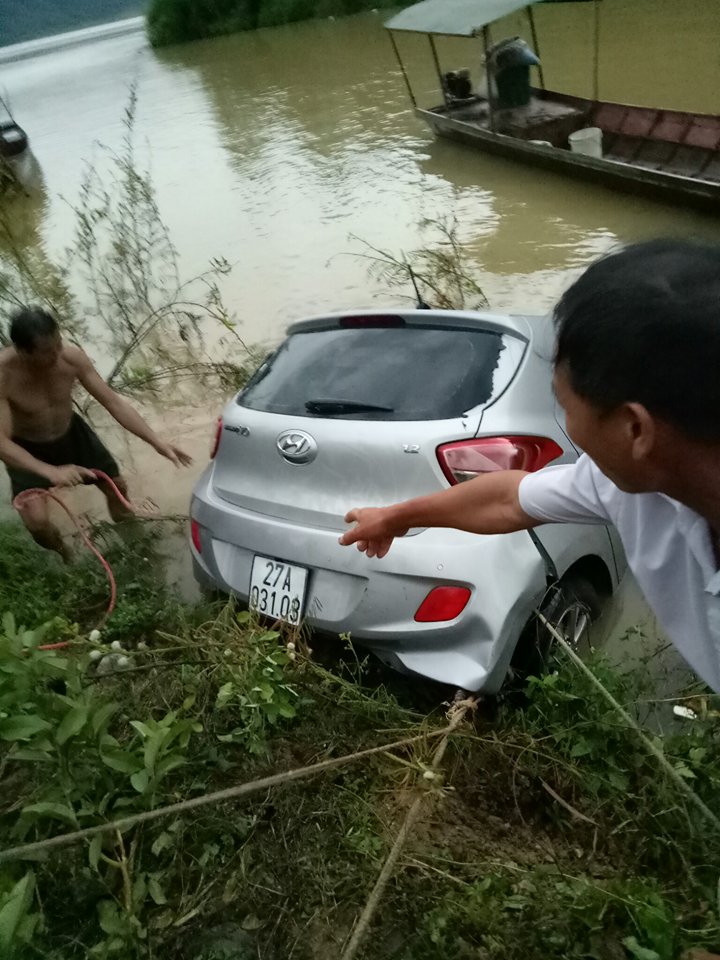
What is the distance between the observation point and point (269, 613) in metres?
2.83

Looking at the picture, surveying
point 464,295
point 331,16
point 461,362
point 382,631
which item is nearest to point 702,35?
point 464,295

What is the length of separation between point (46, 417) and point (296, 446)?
2.12m

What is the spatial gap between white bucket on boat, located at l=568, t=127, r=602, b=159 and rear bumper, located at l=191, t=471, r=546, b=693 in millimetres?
9292

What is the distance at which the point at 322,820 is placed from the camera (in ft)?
7.72

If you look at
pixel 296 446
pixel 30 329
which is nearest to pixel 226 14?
pixel 30 329

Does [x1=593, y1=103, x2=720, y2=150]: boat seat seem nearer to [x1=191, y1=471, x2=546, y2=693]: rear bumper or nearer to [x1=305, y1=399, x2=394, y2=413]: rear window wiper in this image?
[x1=305, y1=399, x2=394, y2=413]: rear window wiper

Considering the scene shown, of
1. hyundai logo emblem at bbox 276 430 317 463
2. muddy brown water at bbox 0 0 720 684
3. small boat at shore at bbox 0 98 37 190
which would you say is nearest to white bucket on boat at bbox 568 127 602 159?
muddy brown water at bbox 0 0 720 684

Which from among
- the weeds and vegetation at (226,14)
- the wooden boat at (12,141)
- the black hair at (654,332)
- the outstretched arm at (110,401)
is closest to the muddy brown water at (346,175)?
the black hair at (654,332)

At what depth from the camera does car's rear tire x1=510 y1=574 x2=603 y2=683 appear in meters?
2.68

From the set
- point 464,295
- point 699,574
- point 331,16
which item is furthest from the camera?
point 331,16

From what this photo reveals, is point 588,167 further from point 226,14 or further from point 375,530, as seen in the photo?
point 226,14

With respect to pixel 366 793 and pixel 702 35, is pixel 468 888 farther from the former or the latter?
pixel 702 35

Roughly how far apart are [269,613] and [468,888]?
121cm

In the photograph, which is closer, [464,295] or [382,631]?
[382,631]
